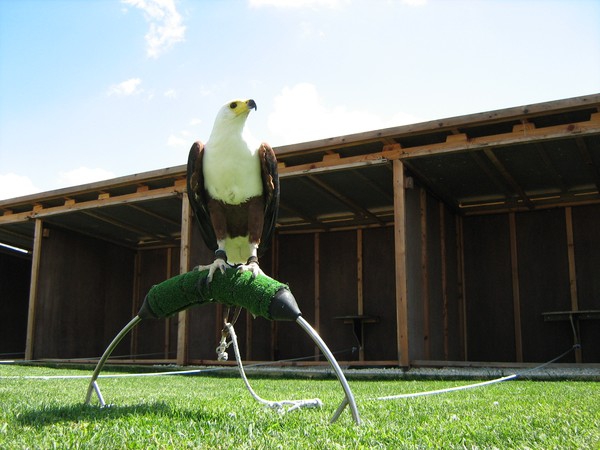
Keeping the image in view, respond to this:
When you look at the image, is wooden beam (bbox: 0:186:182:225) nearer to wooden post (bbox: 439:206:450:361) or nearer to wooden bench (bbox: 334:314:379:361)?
wooden bench (bbox: 334:314:379:361)

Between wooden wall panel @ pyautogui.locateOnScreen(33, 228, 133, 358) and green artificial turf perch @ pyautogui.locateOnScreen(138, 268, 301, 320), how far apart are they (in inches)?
373

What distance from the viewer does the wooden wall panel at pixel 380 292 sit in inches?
464

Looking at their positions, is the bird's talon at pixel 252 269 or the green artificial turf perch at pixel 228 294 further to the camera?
the bird's talon at pixel 252 269

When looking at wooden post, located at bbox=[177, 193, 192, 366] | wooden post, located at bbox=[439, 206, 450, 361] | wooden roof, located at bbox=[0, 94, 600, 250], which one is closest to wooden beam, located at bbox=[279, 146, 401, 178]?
wooden roof, located at bbox=[0, 94, 600, 250]

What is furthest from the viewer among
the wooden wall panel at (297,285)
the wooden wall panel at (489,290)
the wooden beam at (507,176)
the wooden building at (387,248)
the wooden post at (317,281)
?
the wooden wall panel at (297,285)

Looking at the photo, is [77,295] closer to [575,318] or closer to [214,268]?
[575,318]

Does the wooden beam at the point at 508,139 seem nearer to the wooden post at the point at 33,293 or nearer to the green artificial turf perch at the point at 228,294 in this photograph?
the green artificial turf perch at the point at 228,294

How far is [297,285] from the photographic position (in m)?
12.8

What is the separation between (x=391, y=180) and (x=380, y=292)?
9.93 ft

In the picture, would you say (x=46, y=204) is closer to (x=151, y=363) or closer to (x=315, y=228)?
(x=151, y=363)

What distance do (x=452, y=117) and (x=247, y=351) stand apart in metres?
7.37

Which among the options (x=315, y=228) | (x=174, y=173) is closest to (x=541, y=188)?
(x=315, y=228)

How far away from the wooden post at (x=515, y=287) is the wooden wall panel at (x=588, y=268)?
3.23 ft

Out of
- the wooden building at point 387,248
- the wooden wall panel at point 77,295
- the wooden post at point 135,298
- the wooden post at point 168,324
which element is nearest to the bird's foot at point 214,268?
the wooden building at point 387,248
